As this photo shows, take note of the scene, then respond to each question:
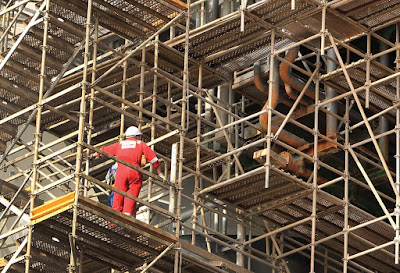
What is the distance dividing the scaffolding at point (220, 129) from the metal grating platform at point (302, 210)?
4 centimetres

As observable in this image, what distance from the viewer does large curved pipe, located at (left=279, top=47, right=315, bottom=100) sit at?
1407 inches

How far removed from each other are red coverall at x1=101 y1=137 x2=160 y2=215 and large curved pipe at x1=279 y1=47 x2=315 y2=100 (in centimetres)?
548

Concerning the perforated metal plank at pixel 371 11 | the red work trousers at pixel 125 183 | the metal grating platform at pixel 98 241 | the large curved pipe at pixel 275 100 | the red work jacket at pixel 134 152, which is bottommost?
the metal grating platform at pixel 98 241

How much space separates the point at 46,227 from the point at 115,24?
521cm

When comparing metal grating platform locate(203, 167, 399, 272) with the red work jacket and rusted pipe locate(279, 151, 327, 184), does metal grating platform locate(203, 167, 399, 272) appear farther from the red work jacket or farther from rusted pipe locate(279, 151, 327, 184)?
the red work jacket

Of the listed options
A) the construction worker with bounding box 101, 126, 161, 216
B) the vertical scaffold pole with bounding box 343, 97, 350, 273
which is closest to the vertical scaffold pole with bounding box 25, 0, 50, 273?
the construction worker with bounding box 101, 126, 161, 216

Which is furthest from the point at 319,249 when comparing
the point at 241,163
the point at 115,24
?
the point at 115,24

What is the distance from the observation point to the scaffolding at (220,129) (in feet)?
102

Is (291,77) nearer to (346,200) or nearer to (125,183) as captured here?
(346,200)

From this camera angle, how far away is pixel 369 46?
114ft

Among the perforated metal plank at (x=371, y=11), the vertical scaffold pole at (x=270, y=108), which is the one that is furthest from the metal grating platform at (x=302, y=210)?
the perforated metal plank at (x=371, y=11)

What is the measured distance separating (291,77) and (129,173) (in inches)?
264

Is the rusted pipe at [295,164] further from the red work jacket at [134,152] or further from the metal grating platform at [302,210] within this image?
Answer: the red work jacket at [134,152]

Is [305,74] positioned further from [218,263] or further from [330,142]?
[218,263]
